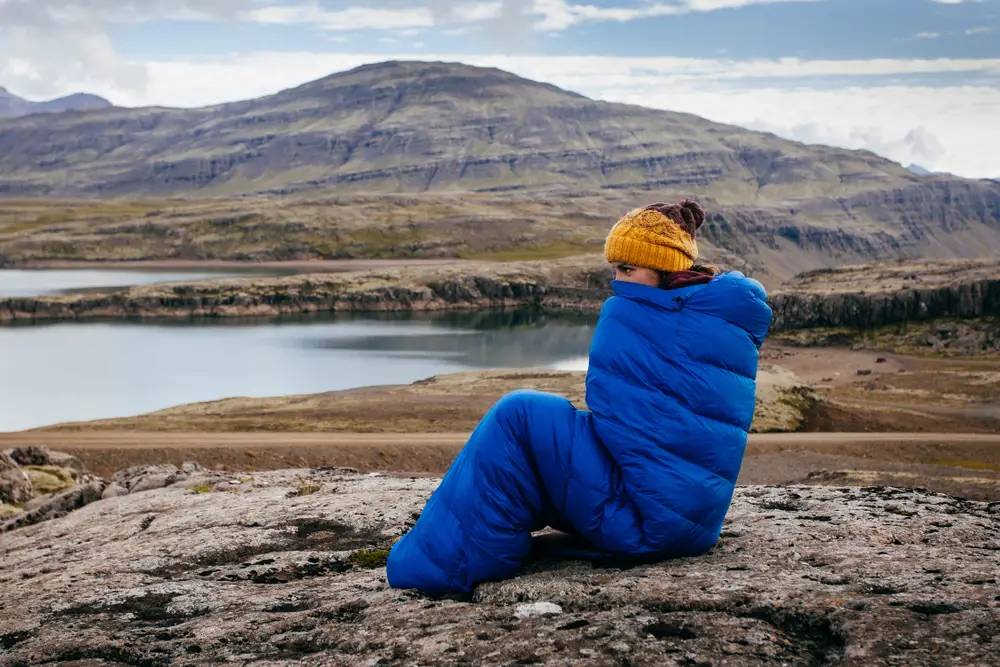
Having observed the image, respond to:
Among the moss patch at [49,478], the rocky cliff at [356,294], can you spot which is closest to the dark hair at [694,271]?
the moss patch at [49,478]

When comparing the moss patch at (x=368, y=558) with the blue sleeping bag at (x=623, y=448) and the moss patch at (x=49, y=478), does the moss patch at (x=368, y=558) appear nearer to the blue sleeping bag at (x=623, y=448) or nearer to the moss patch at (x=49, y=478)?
the blue sleeping bag at (x=623, y=448)

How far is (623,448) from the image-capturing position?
7789 mm

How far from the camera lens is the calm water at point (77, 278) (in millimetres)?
128875

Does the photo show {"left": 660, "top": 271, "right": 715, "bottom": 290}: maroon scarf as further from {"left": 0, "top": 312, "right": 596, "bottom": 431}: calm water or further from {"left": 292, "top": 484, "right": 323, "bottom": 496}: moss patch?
{"left": 0, "top": 312, "right": 596, "bottom": 431}: calm water

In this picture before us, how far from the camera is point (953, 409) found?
5319 centimetres

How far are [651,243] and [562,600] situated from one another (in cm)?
310

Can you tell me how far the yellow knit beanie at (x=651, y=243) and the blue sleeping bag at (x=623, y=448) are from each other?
33 centimetres

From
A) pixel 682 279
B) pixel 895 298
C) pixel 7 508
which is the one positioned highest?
pixel 682 279

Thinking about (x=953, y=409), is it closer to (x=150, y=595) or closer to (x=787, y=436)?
(x=787, y=436)

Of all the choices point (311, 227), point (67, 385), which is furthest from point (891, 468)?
point (311, 227)

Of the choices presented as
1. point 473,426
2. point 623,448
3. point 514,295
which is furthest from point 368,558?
point 514,295

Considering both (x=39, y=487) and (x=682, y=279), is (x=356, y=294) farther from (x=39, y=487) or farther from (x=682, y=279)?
(x=682, y=279)

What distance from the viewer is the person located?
780 cm

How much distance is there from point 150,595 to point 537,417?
4.32 m
